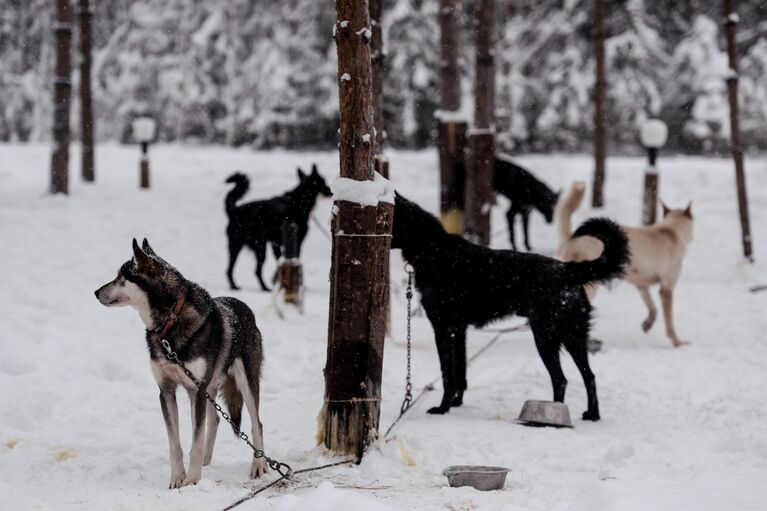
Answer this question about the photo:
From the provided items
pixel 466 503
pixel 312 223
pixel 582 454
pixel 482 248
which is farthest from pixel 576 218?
pixel 466 503

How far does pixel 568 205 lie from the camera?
10.0 meters

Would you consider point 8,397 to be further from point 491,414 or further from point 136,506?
point 491,414

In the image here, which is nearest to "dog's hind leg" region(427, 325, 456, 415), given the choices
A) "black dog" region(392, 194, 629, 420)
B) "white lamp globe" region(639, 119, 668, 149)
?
"black dog" region(392, 194, 629, 420)

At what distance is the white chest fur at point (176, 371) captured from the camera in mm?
4691

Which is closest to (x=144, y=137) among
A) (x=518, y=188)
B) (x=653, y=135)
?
(x=518, y=188)

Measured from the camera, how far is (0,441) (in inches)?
214

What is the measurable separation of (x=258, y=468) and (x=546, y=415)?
2407 millimetres

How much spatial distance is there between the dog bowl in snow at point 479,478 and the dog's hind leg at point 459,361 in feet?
7.90

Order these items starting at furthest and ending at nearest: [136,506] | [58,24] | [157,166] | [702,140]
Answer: [702,140] < [157,166] < [58,24] < [136,506]

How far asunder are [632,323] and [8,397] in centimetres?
805

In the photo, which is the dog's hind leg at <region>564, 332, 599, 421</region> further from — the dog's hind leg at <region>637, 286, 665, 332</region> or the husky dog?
the dog's hind leg at <region>637, 286, 665, 332</region>

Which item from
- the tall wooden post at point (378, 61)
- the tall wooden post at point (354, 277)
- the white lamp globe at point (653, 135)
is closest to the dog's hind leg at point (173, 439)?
the tall wooden post at point (354, 277)

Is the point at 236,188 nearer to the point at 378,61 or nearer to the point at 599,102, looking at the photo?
the point at 378,61

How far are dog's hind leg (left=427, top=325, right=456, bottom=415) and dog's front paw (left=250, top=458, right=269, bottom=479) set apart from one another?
2.13 metres
